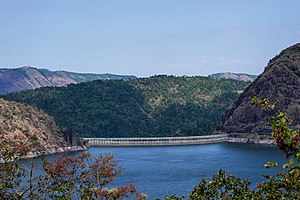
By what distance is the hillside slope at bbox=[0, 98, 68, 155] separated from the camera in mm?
151000

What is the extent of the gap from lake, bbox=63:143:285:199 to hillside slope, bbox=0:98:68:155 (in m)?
18.2

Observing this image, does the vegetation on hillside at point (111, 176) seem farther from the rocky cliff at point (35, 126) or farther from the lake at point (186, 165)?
the rocky cliff at point (35, 126)

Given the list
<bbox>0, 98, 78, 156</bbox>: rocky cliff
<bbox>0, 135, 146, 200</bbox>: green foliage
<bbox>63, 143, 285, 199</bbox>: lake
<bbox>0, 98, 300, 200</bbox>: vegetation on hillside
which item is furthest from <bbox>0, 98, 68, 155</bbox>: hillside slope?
<bbox>0, 98, 300, 200</bbox>: vegetation on hillside

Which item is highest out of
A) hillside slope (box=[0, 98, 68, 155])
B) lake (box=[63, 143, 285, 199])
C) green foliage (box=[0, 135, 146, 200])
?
hillside slope (box=[0, 98, 68, 155])

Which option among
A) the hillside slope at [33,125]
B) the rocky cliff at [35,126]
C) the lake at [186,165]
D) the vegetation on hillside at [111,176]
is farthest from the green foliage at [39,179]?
the hillside slope at [33,125]

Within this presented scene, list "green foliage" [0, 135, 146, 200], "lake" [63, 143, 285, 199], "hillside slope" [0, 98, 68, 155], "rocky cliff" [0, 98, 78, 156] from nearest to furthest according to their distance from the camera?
"green foliage" [0, 135, 146, 200] < "lake" [63, 143, 285, 199] < "hillside slope" [0, 98, 68, 155] < "rocky cliff" [0, 98, 78, 156]

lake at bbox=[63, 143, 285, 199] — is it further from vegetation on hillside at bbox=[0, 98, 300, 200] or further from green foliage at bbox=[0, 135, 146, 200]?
vegetation on hillside at bbox=[0, 98, 300, 200]

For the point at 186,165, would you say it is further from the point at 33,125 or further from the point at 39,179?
the point at 39,179

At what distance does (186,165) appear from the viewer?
131500 millimetres

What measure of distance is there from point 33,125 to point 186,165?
5023 centimetres

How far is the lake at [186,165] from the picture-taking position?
323 ft

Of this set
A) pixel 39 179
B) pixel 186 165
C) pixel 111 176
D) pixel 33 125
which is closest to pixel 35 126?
pixel 33 125

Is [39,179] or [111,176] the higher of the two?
[39,179]

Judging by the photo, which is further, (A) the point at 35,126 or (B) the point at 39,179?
(A) the point at 35,126
